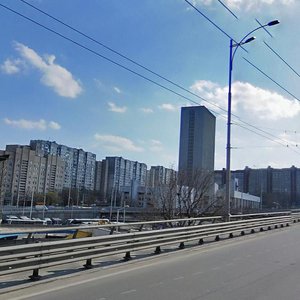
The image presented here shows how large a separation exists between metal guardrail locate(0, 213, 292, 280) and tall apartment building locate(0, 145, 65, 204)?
119 m

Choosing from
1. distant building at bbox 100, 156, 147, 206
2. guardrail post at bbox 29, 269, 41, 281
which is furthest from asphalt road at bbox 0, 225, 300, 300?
distant building at bbox 100, 156, 147, 206

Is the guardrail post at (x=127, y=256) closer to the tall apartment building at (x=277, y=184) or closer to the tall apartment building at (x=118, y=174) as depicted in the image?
the tall apartment building at (x=277, y=184)

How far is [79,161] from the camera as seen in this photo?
504 feet

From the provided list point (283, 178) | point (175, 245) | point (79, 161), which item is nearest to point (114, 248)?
point (175, 245)

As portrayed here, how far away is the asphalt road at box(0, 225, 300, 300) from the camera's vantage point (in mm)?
7586

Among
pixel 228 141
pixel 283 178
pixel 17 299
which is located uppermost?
pixel 283 178

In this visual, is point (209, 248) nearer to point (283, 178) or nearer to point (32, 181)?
point (283, 178)

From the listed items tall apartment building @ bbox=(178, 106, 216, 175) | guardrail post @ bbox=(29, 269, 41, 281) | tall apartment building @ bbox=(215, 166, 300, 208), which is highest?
tall apartment building @ bbox=(215, 166, 300, 208)

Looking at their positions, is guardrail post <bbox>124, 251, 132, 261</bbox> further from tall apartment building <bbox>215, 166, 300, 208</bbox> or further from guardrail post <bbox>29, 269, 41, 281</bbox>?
tall apartment building <bbox>215, 166, 300, 208</bbox>

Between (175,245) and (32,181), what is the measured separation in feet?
435

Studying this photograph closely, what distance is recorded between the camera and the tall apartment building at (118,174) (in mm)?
154500

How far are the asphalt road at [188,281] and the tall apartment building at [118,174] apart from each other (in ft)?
447

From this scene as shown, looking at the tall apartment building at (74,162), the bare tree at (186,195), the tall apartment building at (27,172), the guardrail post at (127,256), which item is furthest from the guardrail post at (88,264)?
the tall apartment building at (74,162)

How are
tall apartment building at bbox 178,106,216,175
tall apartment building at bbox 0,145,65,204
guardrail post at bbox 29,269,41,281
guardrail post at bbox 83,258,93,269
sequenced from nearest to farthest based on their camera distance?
guardrail post at bbox 29,269,41,281, guardrail post at bbox 83,258,93,269, tall apartment building at bbox 178,106,216,175, tall apartment building at bbox 0,145,65,204
